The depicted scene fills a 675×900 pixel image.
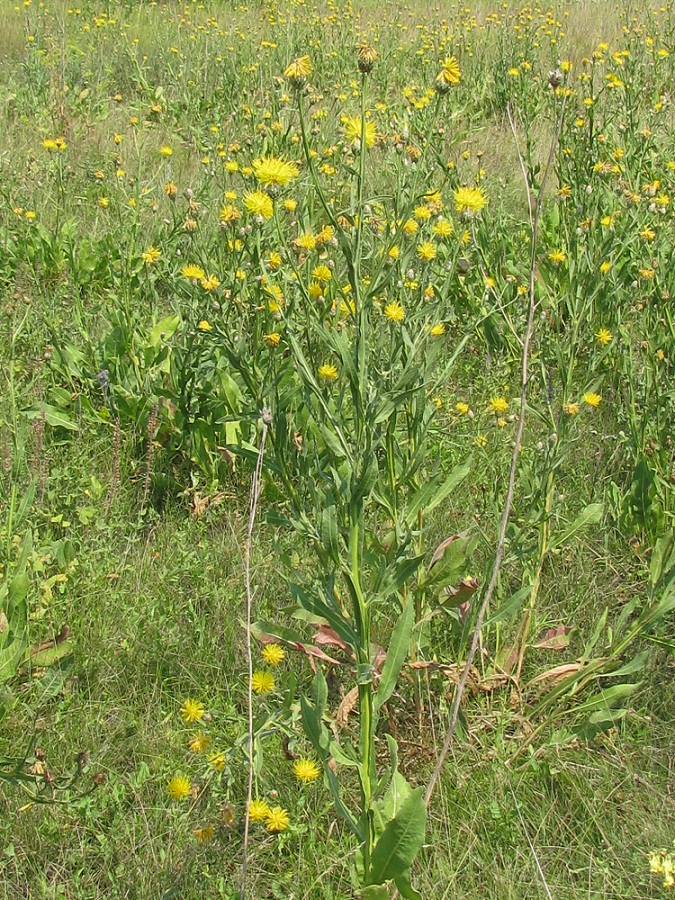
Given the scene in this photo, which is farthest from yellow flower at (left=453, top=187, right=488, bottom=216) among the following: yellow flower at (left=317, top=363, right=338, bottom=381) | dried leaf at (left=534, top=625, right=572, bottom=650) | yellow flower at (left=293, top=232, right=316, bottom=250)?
dried leaf at (left=534, top=625, right=572, bottom=650)

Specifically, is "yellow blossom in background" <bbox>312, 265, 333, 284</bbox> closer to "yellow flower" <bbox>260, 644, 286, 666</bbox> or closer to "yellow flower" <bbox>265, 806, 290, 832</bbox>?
"yellow flower" <bbox>260, 644, 286, 666</bbox>

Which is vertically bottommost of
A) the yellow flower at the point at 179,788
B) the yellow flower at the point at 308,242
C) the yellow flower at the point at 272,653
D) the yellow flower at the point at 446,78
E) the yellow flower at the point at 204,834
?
the yellow flower at the point at 204,834

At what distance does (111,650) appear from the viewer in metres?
2.29

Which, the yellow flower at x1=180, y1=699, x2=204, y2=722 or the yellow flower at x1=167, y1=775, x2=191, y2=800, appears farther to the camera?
the yellow flower at x1=180, y1=699, x2=204, y2=722

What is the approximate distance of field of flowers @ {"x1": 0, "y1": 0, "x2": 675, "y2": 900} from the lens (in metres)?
1.70

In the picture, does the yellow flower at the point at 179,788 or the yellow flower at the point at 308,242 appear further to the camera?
the yellow flower at the point at 308,242

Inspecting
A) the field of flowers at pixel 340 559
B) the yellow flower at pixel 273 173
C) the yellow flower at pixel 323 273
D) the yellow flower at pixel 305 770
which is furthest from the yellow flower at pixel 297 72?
the yellow flower at pixel 305 770

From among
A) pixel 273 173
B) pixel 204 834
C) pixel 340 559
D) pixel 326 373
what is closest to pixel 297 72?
pixel 273 173

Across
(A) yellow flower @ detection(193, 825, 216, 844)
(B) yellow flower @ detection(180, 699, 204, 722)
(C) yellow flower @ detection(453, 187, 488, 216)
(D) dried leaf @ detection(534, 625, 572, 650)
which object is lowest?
(D) dried leaf @ detection(534, 625, 572, 650)

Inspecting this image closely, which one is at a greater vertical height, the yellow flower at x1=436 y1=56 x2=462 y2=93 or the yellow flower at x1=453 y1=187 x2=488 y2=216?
the yellow flower at x1=436 y1=56 x2=462 y2=93

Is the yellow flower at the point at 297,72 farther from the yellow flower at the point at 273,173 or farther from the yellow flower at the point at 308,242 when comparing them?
the yellow flower at the point at 308,242

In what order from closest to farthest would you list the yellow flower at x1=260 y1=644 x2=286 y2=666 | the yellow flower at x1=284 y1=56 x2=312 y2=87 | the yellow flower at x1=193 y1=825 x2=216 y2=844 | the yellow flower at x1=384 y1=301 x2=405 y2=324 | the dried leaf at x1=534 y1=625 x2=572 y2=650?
the yellow flower at x1=284 y1=56 x2=312 y2=87, the yellow flower at x1=193 y1=825 x2=216 y2=844, the yellow flower at x1=384 y1=301 x2=405 y2=324, the yellow flower at x1=260 y1=644 x2=286 y2=666, the dried leaf at x1=534 y1=625 x2=572 y2=650

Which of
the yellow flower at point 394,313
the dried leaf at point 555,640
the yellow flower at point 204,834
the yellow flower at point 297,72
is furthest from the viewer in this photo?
the dried leaf at point 555,640

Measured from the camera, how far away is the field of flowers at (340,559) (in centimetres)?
170
